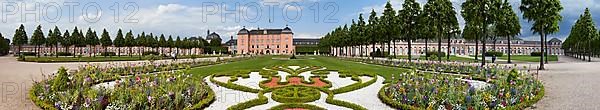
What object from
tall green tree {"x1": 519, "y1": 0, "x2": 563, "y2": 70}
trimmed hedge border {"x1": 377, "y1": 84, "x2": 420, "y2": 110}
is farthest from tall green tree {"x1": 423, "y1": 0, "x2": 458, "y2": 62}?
trimmed hedge border {"x1": 377, "y1": 84, "x2": 420, "y2": 110}

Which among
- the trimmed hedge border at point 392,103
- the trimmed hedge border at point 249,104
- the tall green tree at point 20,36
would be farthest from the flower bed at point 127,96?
the tall green tree at point 20,36

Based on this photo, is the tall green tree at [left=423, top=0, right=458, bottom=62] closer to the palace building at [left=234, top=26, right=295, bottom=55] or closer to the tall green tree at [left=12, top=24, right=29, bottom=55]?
the tall green tree at [left=12, top=24, right=29, bottom=55]

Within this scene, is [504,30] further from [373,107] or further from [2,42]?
[2,42]

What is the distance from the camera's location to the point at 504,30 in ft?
139

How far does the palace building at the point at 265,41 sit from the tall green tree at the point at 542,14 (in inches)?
4880

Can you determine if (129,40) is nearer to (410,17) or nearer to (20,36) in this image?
(20,36)

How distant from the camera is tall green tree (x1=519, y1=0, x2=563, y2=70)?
2838 centimetres

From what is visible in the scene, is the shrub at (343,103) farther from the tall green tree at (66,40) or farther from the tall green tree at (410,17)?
the tall green tree at (66,40)

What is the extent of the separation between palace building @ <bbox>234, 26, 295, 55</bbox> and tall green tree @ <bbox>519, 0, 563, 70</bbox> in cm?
12394

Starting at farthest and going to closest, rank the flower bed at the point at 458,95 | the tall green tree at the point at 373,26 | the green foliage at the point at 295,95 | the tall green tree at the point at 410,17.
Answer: the tall green tree at the point at 373,26, the tall green tree at the point at 410,17, the green foliage at the point at 295,95, the flower bed at the point at 458,95

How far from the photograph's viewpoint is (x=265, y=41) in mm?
155625

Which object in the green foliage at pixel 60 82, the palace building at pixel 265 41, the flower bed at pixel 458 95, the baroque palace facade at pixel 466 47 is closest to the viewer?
the flower bed at pixel 458 95

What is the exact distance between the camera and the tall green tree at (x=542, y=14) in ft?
93.1

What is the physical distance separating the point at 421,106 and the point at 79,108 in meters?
7.32
